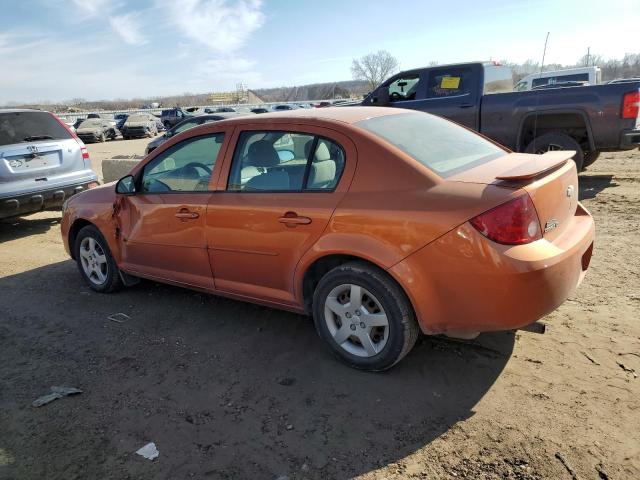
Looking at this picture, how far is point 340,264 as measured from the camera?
332 centimetres

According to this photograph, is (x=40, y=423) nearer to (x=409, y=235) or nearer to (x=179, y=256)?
(x=179, y=256)

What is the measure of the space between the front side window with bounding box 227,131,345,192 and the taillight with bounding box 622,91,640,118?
601 cm

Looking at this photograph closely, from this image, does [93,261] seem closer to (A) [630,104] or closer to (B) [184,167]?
(B) [184,167]

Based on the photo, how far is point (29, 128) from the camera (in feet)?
24.6

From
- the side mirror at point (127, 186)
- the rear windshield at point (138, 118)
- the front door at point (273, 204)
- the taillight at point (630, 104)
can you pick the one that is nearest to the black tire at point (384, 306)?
the front door at point (273, 204)

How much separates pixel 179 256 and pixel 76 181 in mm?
4526

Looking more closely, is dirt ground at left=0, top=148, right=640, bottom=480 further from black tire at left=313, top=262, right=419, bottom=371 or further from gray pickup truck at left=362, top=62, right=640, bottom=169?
gray pickup truck at left=362, top=62, right=640, bottom=169

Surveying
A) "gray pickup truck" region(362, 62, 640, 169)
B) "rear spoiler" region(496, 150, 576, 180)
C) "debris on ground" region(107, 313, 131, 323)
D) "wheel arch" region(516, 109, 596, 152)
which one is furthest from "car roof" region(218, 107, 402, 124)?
"wheel arch" region(516, 109, 596, 152)

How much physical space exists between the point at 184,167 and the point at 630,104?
6.59 meters

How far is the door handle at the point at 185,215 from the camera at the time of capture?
3943 millimetres

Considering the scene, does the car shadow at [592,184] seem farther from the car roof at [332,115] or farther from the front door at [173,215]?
the front door at [173,215]

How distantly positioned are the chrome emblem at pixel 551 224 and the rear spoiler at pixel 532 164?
0.29 m

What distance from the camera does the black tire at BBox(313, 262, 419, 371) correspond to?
3016mm

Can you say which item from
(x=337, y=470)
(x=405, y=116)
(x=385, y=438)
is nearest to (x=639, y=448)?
(x=385, y=438)
